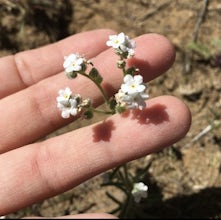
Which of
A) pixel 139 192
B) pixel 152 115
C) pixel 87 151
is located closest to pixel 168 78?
pixel 139 192

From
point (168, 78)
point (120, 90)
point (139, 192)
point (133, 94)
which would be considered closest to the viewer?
point (133, 94)

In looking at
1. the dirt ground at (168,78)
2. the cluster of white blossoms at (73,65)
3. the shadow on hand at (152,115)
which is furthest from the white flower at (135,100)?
the dirt ground at (168,78)

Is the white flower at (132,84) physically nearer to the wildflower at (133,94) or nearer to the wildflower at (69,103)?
the wildflower at (133,94)

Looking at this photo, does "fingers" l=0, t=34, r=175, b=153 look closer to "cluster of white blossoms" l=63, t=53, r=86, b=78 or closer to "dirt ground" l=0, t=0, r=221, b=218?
"cluster of white blossoms" l=63, t=53, r=86, b=78

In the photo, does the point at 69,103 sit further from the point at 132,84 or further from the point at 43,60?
the point at 43,60

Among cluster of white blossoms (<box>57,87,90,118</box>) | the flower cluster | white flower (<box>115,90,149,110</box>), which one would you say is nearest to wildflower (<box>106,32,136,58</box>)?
the flower cluster
